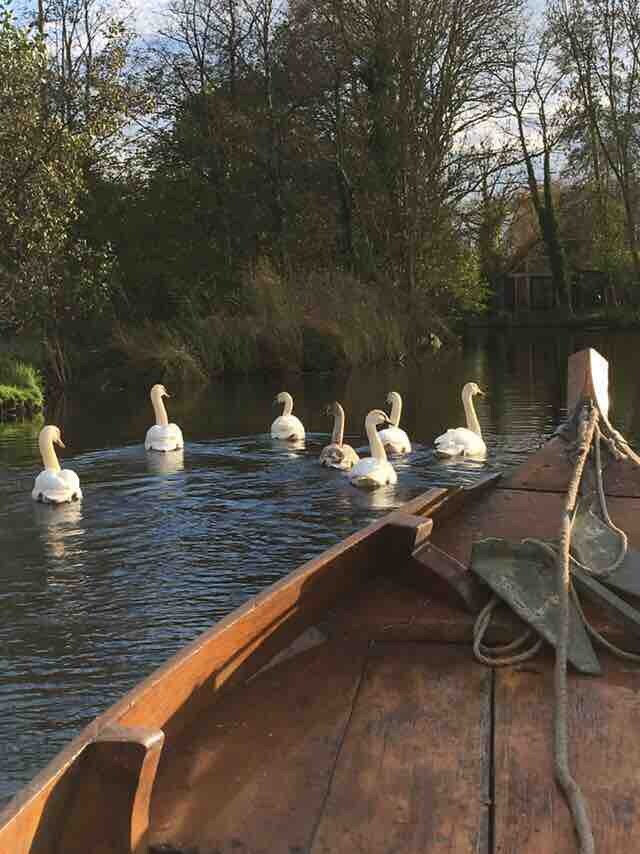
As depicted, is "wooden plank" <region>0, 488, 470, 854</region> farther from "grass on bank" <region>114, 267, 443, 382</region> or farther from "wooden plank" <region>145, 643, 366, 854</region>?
"grass on bank" <region>114, 267, 443, 382</region>

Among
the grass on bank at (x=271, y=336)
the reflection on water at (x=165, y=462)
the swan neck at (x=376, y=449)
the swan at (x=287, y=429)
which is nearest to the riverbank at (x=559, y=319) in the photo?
the grass on bank at (x=271, y=336)

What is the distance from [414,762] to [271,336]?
22.8 m

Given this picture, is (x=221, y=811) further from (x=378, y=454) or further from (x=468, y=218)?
(x=468, y=218)

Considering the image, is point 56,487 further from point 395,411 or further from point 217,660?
point 217,660

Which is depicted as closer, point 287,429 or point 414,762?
point 414,762

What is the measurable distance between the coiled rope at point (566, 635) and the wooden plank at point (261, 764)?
529 millimetres

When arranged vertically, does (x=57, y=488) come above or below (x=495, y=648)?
below

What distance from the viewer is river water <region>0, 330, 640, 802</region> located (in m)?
5.64

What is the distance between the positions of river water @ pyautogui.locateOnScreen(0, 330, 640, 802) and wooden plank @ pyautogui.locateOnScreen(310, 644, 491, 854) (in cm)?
193

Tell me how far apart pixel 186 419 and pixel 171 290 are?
15221 millimetres

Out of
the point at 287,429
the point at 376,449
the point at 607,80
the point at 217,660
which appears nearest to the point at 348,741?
the point at 217,660

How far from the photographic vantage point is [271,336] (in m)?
25.5

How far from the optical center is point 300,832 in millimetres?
2676

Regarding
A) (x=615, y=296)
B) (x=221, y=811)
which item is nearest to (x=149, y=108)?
(x=221, y=811)
